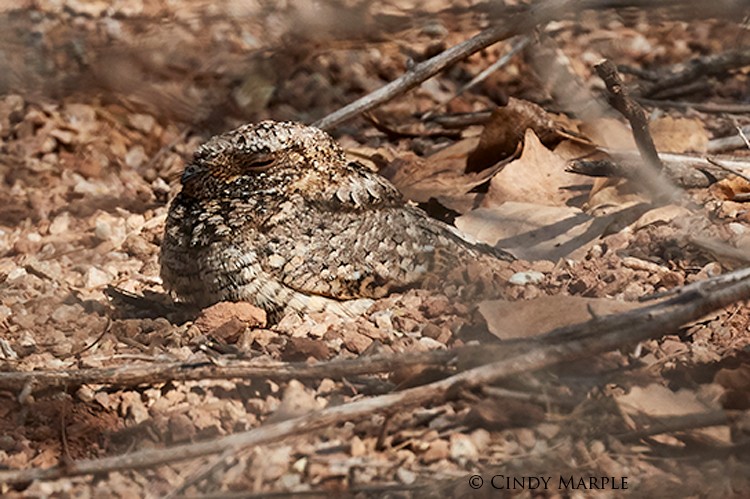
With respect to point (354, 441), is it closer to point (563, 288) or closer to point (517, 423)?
point (517, 423)

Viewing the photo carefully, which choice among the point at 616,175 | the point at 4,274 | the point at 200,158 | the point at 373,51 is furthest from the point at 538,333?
the point at 373,51

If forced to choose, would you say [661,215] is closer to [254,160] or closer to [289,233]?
[289,233]

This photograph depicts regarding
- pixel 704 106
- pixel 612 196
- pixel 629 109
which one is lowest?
pixel 704 106

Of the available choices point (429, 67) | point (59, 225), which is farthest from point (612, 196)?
point (59, 225)

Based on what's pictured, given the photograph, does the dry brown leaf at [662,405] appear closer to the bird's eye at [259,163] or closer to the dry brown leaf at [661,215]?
the dry brown leaf at [661,215]

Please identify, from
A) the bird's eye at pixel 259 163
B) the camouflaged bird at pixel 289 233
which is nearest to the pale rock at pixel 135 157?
the camouflaged bird at pixel 289 233

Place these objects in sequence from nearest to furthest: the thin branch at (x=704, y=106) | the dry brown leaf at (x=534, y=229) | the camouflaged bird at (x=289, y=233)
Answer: the camouflaged bird at (x=289, y=233) → the dry brown leaf at (x=534, y=229) → the thin branch at (x=704, y=106)
